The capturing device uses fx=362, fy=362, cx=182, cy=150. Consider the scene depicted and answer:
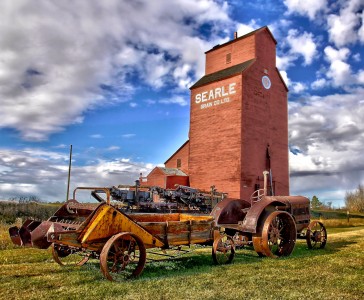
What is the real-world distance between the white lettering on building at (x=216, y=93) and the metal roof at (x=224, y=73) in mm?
908

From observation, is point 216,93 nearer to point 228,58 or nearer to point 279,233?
point 228,58

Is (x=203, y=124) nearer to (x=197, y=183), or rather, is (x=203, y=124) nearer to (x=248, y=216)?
(x=197, y=183)

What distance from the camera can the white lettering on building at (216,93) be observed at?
2978 centimetres

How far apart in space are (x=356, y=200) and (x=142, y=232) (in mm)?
63851

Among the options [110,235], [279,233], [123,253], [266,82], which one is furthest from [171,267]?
[266,82]

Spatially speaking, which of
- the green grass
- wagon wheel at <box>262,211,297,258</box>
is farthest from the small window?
the green grass

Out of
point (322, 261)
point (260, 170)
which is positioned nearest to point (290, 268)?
point (322, 261)

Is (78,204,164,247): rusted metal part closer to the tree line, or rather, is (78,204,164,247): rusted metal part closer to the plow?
the plow

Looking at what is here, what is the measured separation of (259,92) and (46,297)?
89.2 feet

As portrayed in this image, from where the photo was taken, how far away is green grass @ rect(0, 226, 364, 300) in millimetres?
5723

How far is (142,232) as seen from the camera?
6930mm

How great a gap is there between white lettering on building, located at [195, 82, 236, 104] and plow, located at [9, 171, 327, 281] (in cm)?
1939

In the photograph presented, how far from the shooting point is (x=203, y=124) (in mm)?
31547

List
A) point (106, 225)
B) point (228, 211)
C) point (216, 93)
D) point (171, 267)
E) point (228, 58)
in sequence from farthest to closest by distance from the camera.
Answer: point (228, 58) < point (216, 93) < point (228, 211) < point (171, 267) < point (106, 225)
